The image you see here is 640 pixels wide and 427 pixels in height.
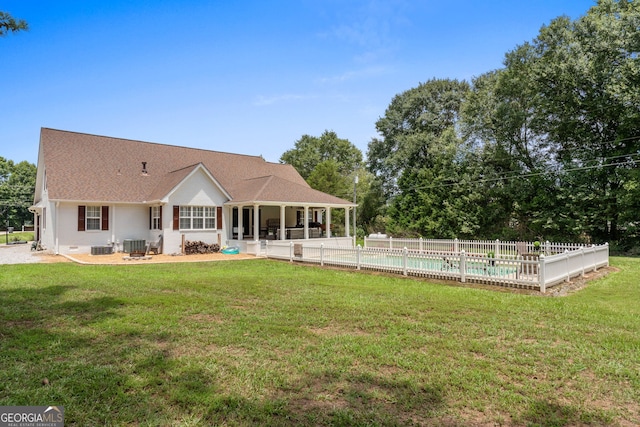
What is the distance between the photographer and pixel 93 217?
66.9 ft

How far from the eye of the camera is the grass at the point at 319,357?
3.49 meters

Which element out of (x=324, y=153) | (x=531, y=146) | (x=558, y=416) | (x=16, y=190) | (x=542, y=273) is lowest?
(x=558, y=416)

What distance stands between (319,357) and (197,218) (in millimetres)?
18276

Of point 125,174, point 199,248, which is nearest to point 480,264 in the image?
point 199,248

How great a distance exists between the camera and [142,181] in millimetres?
22797

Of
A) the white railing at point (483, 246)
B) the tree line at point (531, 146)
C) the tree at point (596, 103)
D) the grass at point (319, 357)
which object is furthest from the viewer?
the tree line at point (531, 146)

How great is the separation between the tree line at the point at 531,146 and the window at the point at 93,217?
21.6 m

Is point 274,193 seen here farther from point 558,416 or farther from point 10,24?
point 558,416

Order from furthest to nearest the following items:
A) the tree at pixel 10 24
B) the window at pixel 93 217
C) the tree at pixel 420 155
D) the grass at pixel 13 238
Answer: the grass at pixel 13 238, the tree at pixel 420 155, the window at pixel 93 217, the tree at pixel 10 24

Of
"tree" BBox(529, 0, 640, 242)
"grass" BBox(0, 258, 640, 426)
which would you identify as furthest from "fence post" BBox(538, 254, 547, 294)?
"tree" BBox(529, 0, 640, 242)

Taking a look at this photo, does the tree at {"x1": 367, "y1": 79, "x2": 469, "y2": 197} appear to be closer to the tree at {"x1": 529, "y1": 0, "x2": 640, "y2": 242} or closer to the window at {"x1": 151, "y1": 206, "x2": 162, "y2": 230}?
the tree at {"x1": 529, "y1": 0, "x2": 640, "y2": 242}

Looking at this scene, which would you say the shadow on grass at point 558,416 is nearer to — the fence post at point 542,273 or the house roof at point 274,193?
the fence post at point 542,273

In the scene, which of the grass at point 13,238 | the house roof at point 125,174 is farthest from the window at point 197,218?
the grass at point 13,238

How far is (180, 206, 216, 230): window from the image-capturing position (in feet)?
68.6
